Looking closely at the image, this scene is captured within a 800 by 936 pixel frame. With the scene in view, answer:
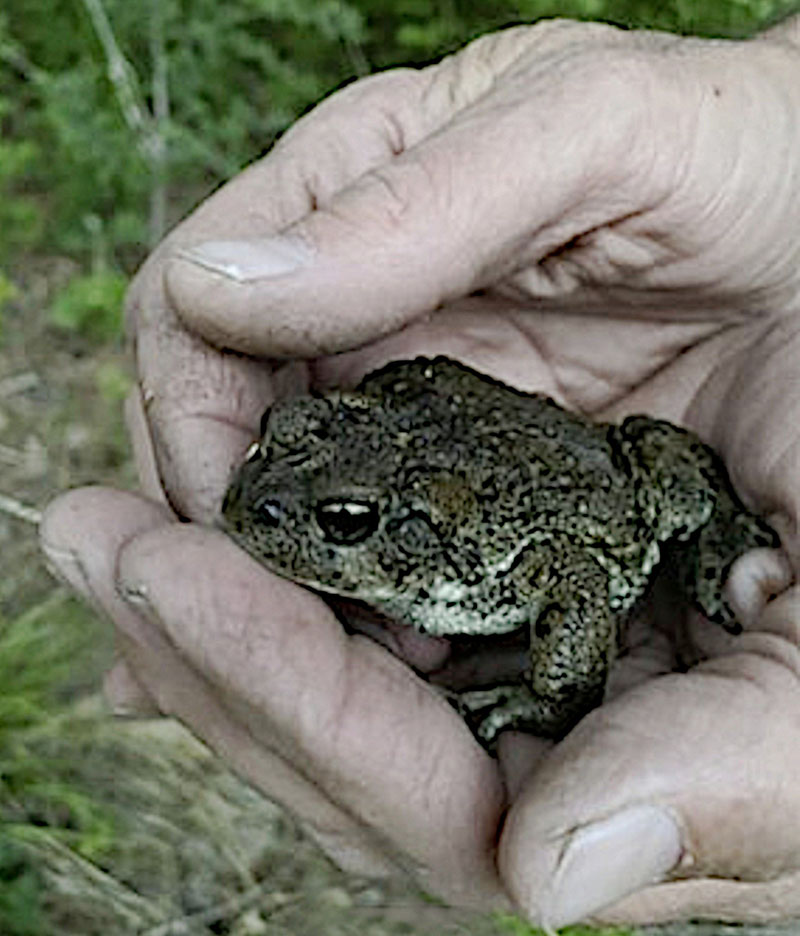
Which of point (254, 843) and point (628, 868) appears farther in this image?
point (254, 843)

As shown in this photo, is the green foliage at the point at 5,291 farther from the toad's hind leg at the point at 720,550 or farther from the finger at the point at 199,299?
the toad's hind leg at the point at 720,550

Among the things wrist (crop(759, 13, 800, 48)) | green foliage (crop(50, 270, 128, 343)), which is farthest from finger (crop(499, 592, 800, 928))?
green foliage (crop(50, 270, 128, 343))

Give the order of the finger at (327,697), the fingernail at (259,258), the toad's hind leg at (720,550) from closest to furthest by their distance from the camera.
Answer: the finger at (327,697) < the fingernail at (259,258) < the toad's hind leg at (720,550)

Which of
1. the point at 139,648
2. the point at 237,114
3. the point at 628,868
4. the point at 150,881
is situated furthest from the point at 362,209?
the point at 237,114

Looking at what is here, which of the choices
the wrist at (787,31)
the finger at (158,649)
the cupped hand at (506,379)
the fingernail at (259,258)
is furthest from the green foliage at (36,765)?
the wrist at (787,31)

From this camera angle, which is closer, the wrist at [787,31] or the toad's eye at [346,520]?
the toad's eye at [346,520]

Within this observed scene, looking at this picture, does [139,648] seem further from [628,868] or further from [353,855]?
[628,868]
